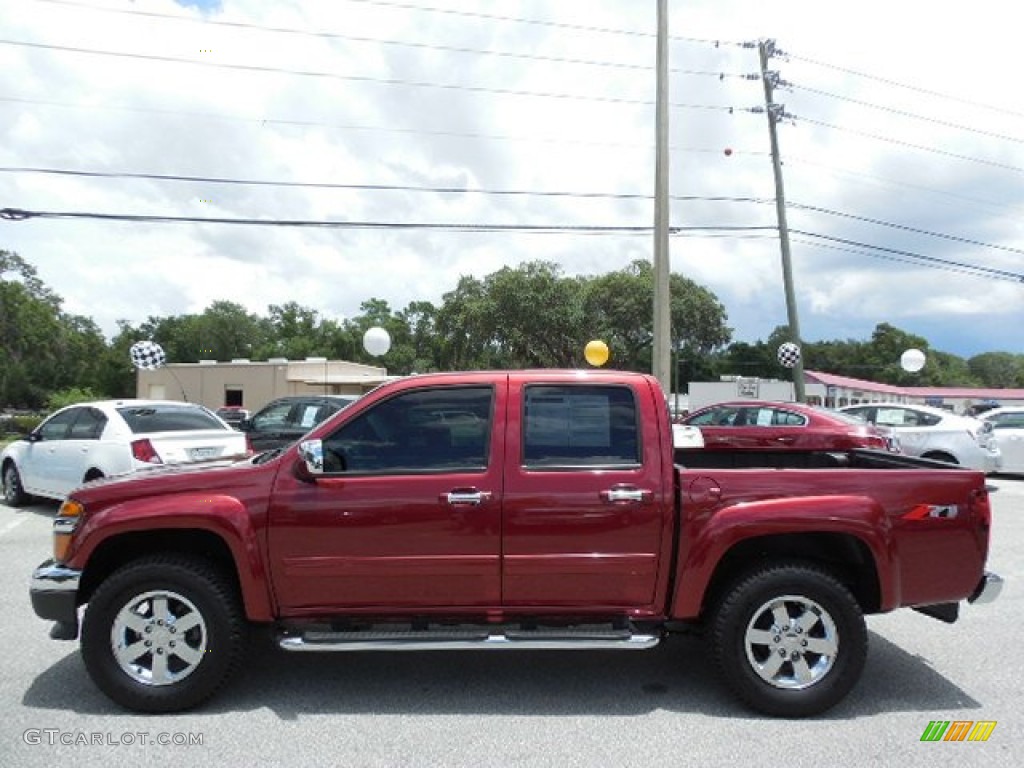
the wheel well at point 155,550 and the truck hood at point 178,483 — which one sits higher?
the truck hood at point 178,483

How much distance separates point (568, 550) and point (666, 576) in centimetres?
53

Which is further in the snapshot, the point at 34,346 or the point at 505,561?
the point at 34,346

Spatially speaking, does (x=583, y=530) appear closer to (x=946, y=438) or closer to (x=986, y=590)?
(x=986, y=590)

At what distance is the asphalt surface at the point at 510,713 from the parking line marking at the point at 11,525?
4.59m

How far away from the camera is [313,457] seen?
4.10 meters

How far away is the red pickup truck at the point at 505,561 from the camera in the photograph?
4.11m

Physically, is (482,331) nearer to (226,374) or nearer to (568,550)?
(226,374)

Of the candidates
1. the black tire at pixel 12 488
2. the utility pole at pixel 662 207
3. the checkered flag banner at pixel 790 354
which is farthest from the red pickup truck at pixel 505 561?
the checkered flag banner at pixel 790 354

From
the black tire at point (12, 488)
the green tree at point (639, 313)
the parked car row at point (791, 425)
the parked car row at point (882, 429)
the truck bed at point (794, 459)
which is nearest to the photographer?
the truck bed at point (794, 459)

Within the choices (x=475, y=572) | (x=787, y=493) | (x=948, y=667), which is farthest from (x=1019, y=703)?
(x=475, y=572)

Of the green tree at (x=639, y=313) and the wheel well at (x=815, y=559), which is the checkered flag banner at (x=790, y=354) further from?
the green tree at (x=639, y=313)

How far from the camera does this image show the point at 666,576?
4.16 m

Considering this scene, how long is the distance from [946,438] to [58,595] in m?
13.7

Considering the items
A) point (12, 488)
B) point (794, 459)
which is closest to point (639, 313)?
point (12, 488)
